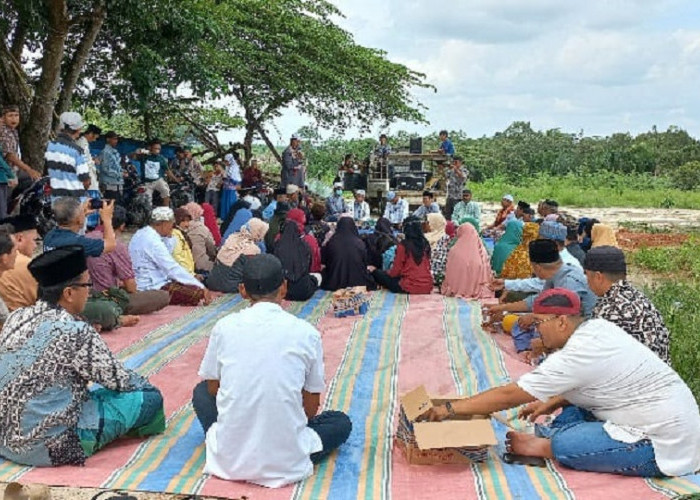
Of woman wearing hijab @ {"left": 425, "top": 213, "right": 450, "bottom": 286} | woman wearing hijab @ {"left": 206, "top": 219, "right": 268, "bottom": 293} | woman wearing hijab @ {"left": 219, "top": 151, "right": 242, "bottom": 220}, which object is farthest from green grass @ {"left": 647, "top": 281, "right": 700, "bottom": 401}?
woman wearing hijab @ {"left": 219, "top": 151, "right": 242, "bottom": 220}

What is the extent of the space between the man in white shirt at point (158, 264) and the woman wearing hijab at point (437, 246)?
8.20 ft

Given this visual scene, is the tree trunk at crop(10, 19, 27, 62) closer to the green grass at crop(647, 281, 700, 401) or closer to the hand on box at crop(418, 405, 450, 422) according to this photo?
the green grass at crop(647, 281, 700, 401)

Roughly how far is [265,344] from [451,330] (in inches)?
135

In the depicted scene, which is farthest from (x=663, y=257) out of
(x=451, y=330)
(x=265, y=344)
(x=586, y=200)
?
(x=586, y=200)

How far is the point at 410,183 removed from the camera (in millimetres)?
17109

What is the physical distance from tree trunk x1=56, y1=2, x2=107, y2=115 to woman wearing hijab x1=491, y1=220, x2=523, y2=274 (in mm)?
5469

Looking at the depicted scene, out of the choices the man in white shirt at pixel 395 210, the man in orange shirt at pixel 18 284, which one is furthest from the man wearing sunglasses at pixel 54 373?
the man in white shirt at pixel 395 210

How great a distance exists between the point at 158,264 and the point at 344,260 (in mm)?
1929

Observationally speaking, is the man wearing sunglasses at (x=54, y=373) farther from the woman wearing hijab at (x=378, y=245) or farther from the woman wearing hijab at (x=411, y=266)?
the woman wearing hijab at (x=378, y=245)

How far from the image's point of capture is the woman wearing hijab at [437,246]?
798 cm

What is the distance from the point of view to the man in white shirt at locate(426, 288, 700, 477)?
2.99 metres

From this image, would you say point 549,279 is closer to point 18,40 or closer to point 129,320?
point 129,320

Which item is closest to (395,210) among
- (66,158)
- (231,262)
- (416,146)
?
(231,262)

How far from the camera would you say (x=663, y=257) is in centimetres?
1163
